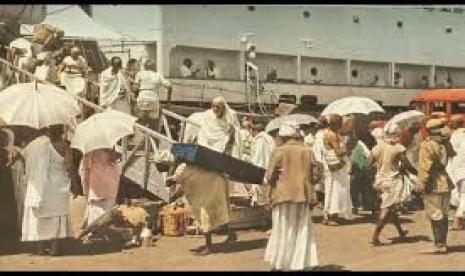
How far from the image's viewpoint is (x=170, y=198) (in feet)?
34.3

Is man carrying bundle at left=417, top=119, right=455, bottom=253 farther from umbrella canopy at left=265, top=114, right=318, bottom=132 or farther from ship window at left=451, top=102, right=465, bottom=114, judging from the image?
ship window at left=451, top=102, right=465, bottom=114

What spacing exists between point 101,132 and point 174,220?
172 centimetres

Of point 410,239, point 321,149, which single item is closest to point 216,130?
point 321,149

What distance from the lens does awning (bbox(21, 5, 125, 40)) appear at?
17953 millimetres

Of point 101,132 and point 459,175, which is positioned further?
point 459,175

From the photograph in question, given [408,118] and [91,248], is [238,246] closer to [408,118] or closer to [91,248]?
[91,248]

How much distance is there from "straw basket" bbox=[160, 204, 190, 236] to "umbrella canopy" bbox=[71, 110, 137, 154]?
1416 mm

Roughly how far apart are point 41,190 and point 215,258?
2.07m

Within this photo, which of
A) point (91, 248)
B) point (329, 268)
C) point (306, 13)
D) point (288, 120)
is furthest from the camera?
point (306, 13)

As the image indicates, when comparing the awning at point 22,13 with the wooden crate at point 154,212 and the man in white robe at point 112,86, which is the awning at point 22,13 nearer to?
the man in white robe at point 112,86

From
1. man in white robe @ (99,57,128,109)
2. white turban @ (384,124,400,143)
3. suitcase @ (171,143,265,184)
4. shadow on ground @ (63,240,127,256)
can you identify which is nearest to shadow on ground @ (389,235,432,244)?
white turban @ (384,124,400,143)

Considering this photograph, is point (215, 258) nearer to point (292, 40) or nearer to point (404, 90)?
point (292, 40)

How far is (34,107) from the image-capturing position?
27.5 feet

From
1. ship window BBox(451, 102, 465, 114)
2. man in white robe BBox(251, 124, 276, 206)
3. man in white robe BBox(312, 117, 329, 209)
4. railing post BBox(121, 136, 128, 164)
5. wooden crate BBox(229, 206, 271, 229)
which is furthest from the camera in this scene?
ship window BBox(451, 102, 465, 114)
